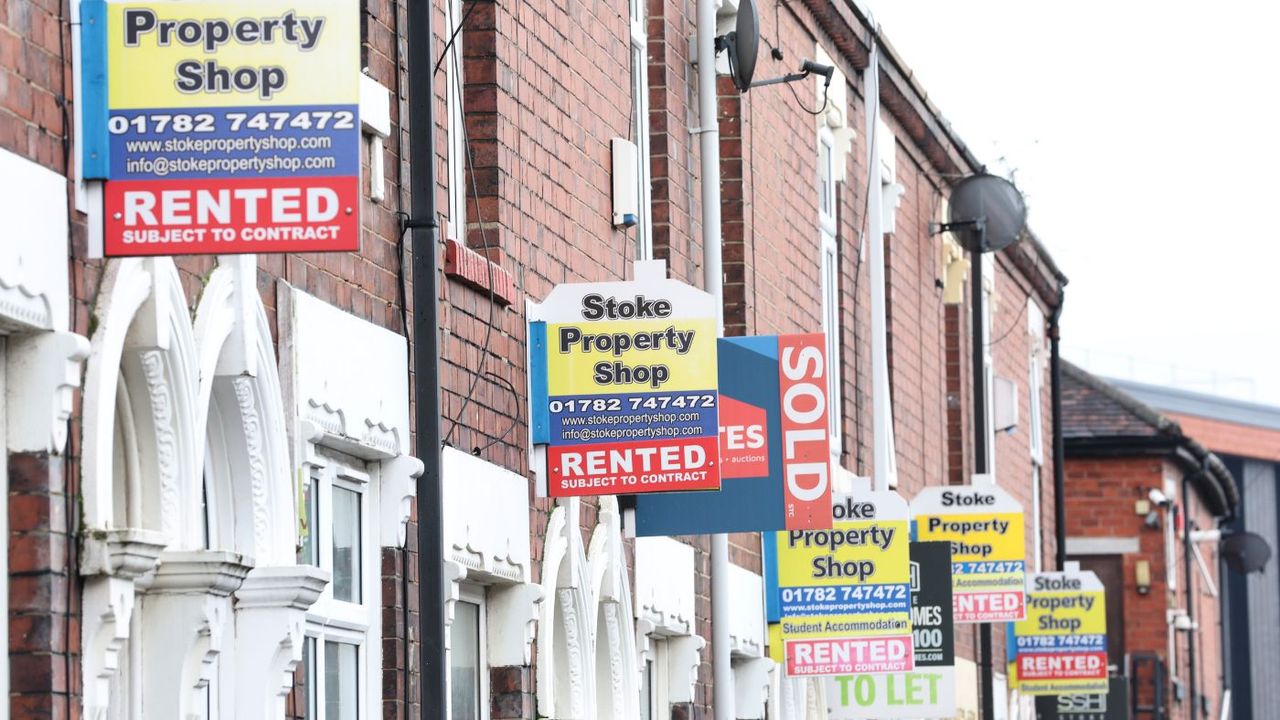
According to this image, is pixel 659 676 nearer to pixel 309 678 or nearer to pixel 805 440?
pixel 805 440

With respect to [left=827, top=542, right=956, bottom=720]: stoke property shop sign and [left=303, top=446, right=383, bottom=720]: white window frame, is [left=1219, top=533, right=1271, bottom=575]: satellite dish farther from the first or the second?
[left=303, top=446, right=383, bottom=720]: white window frame

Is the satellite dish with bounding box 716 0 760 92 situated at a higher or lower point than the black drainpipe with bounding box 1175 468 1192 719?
higher

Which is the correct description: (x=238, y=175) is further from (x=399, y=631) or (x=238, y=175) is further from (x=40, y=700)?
(x=399, y=631)

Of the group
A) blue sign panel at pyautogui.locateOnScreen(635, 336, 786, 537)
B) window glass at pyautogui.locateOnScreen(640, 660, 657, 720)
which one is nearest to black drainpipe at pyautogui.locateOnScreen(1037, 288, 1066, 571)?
window glass at pyautogui.locateOnScreen(640, 660, 657, 720)

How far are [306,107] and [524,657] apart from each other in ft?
15.8

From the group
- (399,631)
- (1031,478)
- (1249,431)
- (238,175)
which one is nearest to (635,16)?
(399,631)

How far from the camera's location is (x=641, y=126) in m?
14.8

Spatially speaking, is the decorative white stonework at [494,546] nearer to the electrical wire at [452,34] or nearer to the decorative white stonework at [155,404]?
the electrical wire at [452,34]

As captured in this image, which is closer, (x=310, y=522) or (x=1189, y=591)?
(x=310, y=522)

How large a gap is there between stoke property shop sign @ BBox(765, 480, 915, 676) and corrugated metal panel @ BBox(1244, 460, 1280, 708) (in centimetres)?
3974

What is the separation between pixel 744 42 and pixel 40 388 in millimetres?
8900

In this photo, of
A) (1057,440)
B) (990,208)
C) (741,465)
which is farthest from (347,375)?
(1057,440)

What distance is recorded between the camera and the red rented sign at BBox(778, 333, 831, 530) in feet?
47.3

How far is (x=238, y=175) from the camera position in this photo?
717 centimetres
